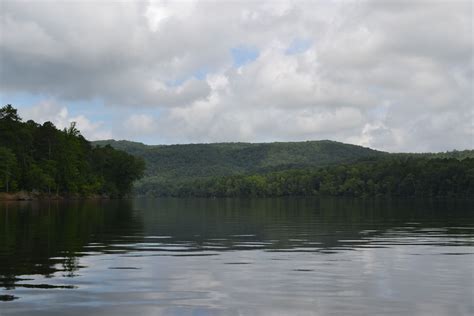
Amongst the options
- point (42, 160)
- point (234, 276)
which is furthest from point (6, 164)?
point (234, 276)

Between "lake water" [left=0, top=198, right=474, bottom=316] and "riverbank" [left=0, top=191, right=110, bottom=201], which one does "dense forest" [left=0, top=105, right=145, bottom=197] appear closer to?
"riverbank" [left=0, top=191, right=110, bottom=201]

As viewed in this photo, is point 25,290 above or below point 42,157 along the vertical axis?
below

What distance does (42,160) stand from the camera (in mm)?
165375

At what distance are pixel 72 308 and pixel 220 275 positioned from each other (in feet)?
24.2

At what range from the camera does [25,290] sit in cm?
1850

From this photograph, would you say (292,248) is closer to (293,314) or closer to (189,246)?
(189,246)

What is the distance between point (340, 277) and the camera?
856 inches

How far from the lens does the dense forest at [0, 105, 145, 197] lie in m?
148

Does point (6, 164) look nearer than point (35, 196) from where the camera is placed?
Yes

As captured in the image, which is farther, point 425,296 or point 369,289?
point 369,289

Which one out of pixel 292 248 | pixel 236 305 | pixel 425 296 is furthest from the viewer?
pixel 292 248

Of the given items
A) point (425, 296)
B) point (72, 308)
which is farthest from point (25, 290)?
point (425, 296)

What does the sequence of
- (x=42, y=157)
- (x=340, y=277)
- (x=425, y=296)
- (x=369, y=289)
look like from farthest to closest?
1. (x=42, y=157)
2. (x=340, y=277)
3. (x=369, y=289)
4. (x=425, y=296)

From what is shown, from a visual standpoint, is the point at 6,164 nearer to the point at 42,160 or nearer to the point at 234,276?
the point at 42,160
